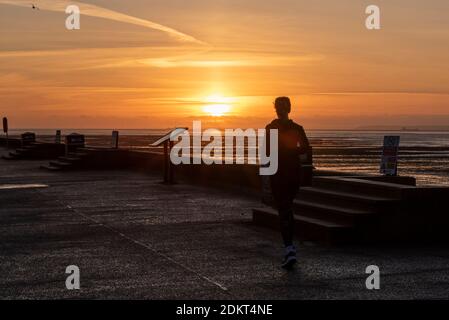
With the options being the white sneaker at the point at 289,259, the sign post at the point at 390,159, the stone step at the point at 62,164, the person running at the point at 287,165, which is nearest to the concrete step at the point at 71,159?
the stone step at the point at 62,164

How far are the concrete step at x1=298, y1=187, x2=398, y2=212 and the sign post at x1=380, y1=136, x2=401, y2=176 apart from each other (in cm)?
201

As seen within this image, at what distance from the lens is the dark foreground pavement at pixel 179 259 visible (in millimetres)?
7762

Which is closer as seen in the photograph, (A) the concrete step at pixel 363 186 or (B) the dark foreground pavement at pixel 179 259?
(B) the dark foreground pavement at pixel 179 259

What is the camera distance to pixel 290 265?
9.04m

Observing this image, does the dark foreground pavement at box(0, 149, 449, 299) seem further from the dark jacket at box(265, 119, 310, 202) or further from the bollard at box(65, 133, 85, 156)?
the bollard at box(65, 133, 85, 156)

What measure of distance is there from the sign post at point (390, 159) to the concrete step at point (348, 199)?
201 centimetres

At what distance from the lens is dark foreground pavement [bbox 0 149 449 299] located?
7762mm

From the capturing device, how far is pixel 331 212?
1164 centimetres

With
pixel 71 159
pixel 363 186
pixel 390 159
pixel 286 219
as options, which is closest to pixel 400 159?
pixel 71 159

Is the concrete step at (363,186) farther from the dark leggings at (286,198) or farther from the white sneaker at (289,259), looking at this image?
the white sneaker at (289,259)

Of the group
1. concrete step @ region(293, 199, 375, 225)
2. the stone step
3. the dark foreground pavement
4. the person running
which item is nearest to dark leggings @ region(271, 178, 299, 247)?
the person running
